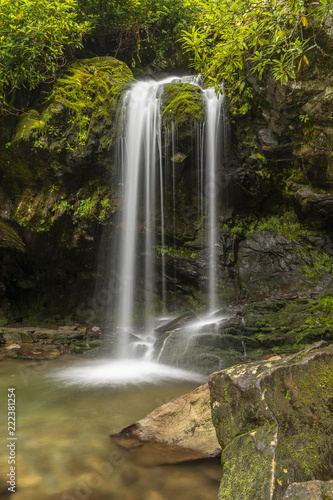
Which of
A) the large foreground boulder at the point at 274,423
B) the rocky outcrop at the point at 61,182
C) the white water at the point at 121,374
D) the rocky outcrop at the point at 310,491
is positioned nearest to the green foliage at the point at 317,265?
the white water at the point at 121,374

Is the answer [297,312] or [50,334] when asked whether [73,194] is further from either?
[297,312]

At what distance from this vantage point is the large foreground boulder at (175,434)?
9.37 feet

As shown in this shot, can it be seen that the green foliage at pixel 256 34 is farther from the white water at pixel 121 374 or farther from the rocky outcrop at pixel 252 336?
the white water at pixel 121 374

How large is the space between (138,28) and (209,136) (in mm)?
5724

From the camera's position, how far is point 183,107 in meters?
8.64

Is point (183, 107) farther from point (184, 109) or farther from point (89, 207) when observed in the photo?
point (89, 207)

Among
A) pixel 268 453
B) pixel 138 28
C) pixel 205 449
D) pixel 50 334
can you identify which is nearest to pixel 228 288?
pixel 50 334

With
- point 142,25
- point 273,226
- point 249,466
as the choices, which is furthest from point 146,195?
point 249,466

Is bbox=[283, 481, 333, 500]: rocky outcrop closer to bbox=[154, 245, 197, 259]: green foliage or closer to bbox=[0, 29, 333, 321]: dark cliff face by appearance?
bbox=[0, 29, 333, 321]: dark cliff face

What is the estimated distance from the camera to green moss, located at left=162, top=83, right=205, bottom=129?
8547 millimetres

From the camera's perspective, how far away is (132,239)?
9.83 metres

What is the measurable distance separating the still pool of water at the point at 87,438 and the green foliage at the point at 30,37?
7.65m

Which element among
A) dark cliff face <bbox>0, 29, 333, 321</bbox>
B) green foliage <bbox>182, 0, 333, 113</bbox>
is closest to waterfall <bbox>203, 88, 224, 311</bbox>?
dark cliff face <bbox>0, 29, 333, 321</bbox>

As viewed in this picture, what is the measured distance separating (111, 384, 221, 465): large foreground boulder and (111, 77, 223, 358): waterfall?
18.7 ft
